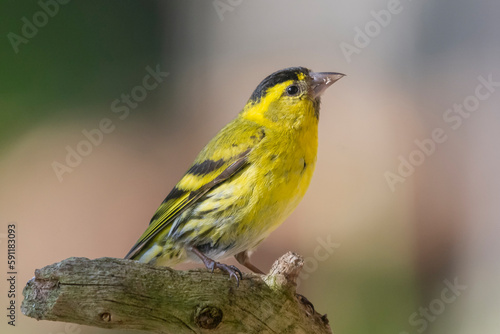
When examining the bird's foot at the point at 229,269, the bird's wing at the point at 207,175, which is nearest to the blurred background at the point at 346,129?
Answer: the bird's wing at the point at 207,175

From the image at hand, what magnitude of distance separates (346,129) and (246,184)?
1.20 meters

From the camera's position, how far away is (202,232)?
5.68 feet

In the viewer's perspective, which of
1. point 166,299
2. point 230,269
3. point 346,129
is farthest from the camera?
point 346,129

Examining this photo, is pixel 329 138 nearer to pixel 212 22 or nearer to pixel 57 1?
pixel 212 22

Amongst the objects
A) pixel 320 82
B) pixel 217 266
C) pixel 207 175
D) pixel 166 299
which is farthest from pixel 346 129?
pixel 166 299

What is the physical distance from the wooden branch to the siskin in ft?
0.33

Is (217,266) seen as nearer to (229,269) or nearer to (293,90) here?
(229,269)

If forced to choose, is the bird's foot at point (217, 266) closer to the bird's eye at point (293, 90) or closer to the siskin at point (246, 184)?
the siskin at point (246, 184)

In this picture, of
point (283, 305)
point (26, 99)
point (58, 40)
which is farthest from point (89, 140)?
point (283, 305)

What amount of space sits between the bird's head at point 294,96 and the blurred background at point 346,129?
2.81 ft

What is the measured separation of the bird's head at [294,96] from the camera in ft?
6.01

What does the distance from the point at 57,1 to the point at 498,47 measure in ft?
7.02

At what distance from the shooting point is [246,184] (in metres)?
1.70

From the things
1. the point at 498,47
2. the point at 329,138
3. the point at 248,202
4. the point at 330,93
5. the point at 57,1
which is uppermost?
the point at 498,47
